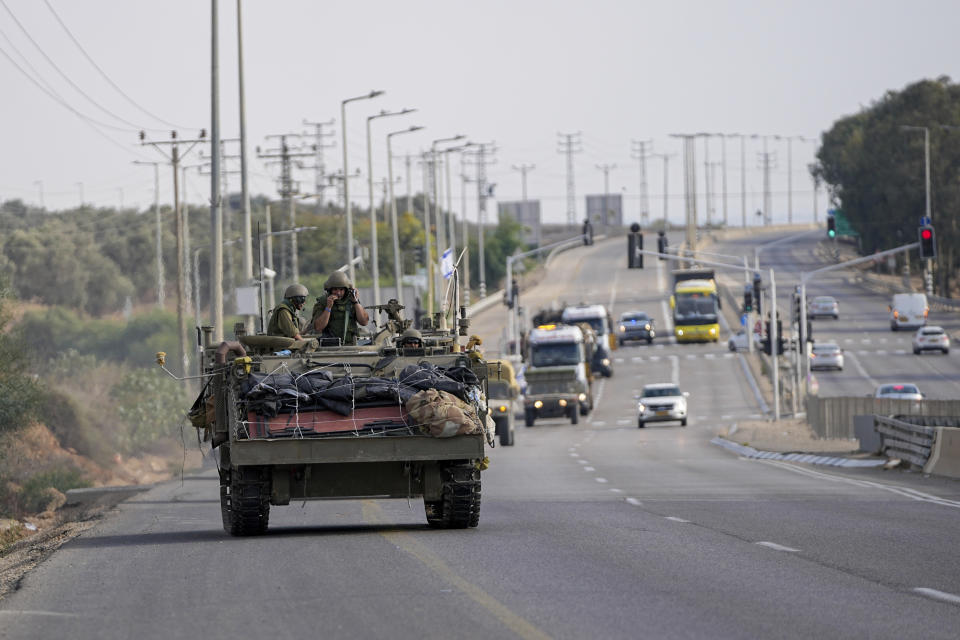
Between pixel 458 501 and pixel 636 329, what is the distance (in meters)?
87.7

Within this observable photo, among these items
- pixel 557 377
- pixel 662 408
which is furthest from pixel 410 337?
pixel 557 377

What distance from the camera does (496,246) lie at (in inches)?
6801

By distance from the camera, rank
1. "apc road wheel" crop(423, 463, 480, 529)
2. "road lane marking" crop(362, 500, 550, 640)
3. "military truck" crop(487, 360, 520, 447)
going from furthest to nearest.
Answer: "military truck" crop(487, 360, 520, 447) < "apc road wheel" crop(423, 463, 480, 529) < "road lane marking" crop(362, 500, 550, 640)

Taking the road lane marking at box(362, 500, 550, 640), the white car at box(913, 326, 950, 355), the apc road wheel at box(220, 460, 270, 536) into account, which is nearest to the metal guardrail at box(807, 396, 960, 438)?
the apc road wheel at box(220, 460, 270, 536)

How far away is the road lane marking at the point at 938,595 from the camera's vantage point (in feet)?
37.0

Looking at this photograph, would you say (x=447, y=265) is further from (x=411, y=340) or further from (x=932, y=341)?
(x=932, y=341)

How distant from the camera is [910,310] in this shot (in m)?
99.8

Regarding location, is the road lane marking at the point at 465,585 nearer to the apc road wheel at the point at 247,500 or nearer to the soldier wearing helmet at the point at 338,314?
the apc road wheel at the point at 247,500

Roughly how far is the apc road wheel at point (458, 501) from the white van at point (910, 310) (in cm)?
8558

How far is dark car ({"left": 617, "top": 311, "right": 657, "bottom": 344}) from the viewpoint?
10406 centimetres

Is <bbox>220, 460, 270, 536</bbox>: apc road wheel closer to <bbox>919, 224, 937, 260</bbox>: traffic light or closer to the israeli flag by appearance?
the israeli flag

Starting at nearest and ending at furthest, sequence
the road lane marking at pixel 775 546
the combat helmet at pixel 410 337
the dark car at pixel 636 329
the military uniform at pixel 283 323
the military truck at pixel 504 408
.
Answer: the road lane marking at pixel 775 546 < the combat helmet at pixel 410 337 < the military uniform at pixel 283 323 < the military truck at pixel 504 408 < the dark car at pixel 636 329

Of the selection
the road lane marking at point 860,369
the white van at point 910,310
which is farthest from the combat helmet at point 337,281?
the white van at point 910,310

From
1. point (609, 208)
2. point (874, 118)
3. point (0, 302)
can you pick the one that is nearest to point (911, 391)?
point (0, 302)
